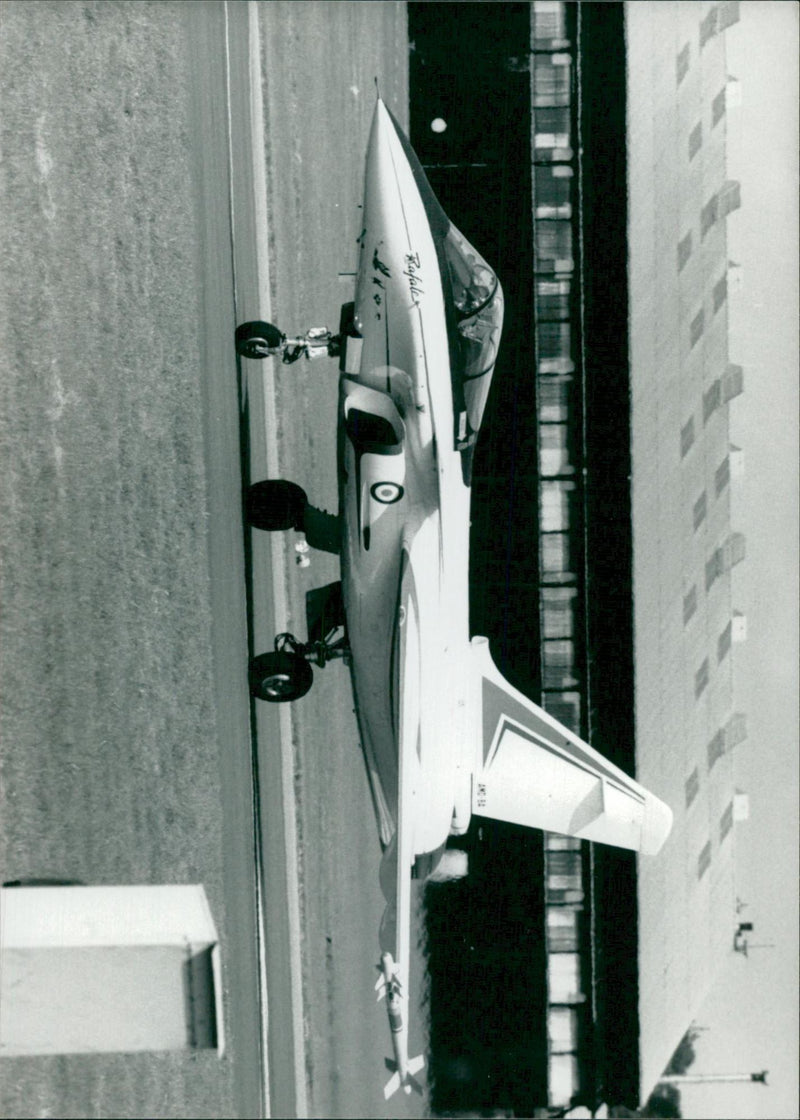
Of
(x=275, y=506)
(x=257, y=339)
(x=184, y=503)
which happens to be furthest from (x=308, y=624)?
(x=257, y=339)

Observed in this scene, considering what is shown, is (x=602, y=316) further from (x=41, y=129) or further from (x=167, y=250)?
(x=41, y=129)

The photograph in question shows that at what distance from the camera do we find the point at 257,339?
53.7 feet

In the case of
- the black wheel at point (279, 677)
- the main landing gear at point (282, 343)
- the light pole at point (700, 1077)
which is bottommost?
the light pole at point (700, 1077)

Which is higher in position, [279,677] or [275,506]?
[275,506]

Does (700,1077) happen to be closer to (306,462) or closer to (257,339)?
(306,462)

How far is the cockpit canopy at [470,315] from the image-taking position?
15.6 meters

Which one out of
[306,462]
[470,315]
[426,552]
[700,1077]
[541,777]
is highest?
[470,315]

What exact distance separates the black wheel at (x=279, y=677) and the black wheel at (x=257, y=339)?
4.60 m

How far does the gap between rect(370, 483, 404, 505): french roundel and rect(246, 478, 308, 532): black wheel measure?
86.1 inches

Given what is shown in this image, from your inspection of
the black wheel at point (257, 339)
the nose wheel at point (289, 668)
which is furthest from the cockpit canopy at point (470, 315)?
the nose wheel at point (289, 668)

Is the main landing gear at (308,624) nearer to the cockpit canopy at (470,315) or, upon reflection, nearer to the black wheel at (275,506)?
the black wheel at (275,506)

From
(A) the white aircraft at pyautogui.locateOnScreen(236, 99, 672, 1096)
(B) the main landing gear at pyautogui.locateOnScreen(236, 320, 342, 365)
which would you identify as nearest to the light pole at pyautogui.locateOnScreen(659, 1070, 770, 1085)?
(A) the white aircraft at pyautogui.locateOnScreen(236, 99, 672, 1096)

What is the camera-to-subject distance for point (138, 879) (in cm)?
1611

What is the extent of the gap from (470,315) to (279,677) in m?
6.02
